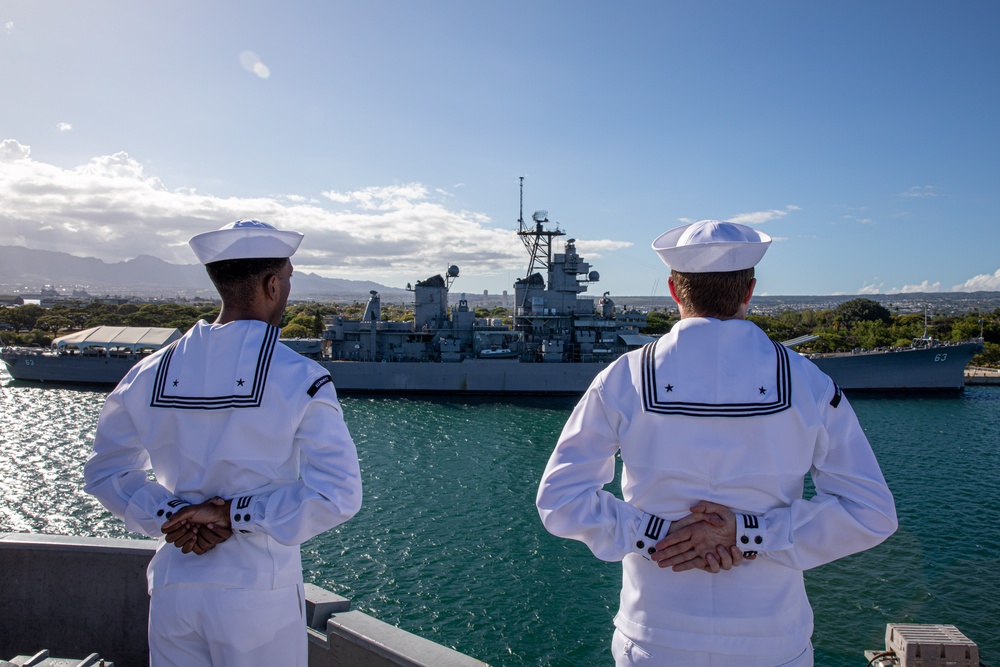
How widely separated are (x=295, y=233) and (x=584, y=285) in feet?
105

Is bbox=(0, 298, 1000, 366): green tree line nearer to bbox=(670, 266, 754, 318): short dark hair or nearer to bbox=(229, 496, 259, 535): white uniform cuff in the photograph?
bbox=(229, 496, 259, 535): white uniform cuff

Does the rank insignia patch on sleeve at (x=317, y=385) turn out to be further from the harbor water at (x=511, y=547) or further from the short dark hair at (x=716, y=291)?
the harbor water at (x=511, y=547)

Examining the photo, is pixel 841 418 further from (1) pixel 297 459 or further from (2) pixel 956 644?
(2) pixel 956 644

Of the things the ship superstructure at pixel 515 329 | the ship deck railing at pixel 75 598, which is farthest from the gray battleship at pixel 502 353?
the ship deck railing at pixel 75 598

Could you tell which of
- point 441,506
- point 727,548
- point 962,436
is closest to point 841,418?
point 727,548

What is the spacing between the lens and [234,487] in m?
1.89

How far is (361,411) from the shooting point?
2539 cm

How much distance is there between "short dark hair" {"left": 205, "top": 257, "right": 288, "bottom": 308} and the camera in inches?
80.7

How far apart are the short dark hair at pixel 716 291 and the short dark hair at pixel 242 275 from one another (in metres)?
1.40

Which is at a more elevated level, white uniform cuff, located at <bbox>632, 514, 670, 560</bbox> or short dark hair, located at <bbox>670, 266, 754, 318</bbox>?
short dark hair, located at <bbox>670, 266, 754, 318</bbox>

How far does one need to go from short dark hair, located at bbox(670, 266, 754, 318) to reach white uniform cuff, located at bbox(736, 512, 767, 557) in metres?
0.61

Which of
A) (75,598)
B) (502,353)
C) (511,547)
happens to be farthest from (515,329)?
(75,598)

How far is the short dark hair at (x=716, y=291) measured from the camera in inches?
71.8

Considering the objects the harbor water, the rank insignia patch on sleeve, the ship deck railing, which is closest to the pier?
the harbor water
